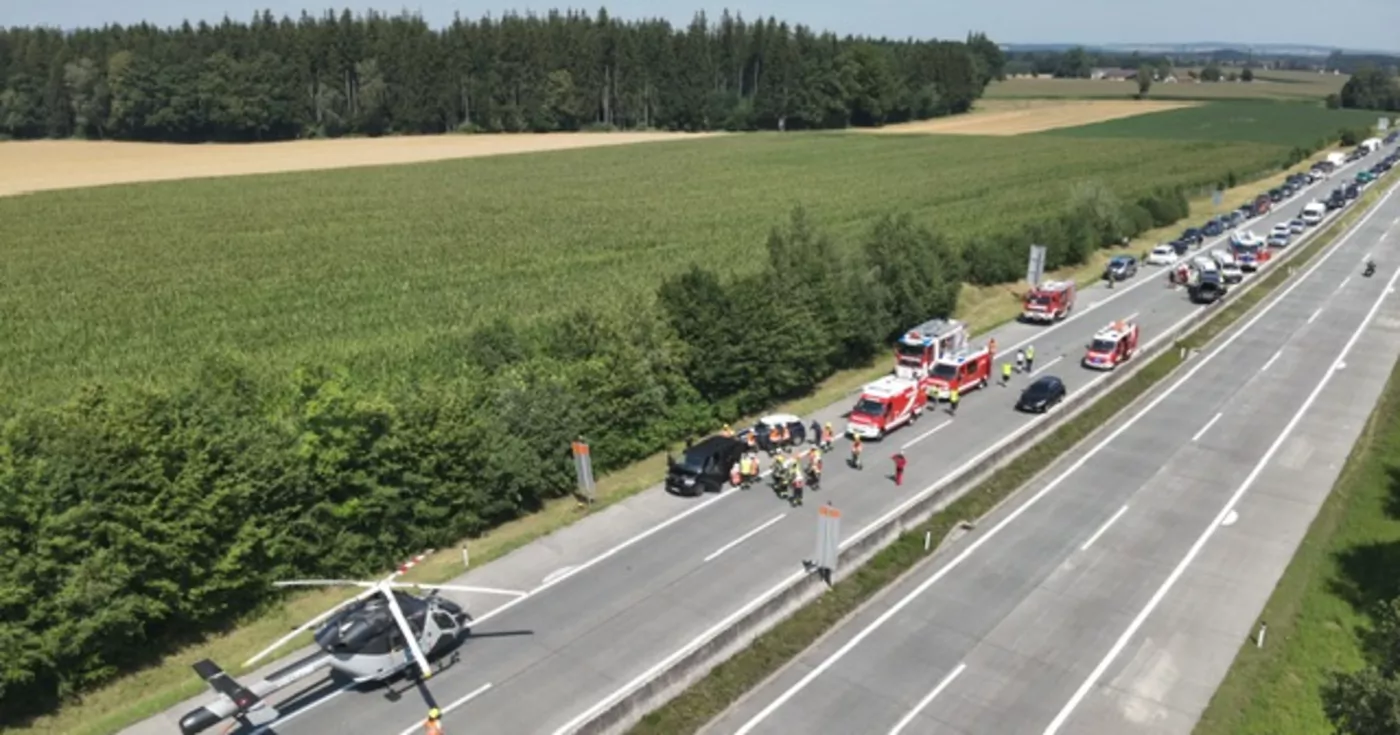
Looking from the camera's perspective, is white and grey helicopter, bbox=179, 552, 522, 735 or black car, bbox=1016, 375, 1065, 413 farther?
black car, bbox=1016, 375, 1065, 413

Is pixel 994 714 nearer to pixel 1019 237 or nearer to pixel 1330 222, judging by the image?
pixel 1019 237

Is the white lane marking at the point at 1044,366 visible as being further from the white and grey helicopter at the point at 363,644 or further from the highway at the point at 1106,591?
the white and grey helicopter at the point at 363,644

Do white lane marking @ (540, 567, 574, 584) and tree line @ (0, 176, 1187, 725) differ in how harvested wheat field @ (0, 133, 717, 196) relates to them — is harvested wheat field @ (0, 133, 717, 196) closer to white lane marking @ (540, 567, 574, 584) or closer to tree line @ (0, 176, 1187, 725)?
tree line @ (0, 176, 1187, 725)

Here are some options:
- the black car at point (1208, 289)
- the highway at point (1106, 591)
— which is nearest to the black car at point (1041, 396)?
the highway at point (1106, 591)

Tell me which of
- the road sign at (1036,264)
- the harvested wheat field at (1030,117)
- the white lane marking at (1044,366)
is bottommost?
the white lane marking at (1044,366)

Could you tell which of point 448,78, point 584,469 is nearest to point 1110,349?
point 584,469

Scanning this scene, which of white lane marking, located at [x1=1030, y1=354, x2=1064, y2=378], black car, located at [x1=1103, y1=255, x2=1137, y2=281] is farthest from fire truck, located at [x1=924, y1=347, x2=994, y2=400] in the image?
black car, located at [x1=1103, y1=255, x2=1137, y2=281]
